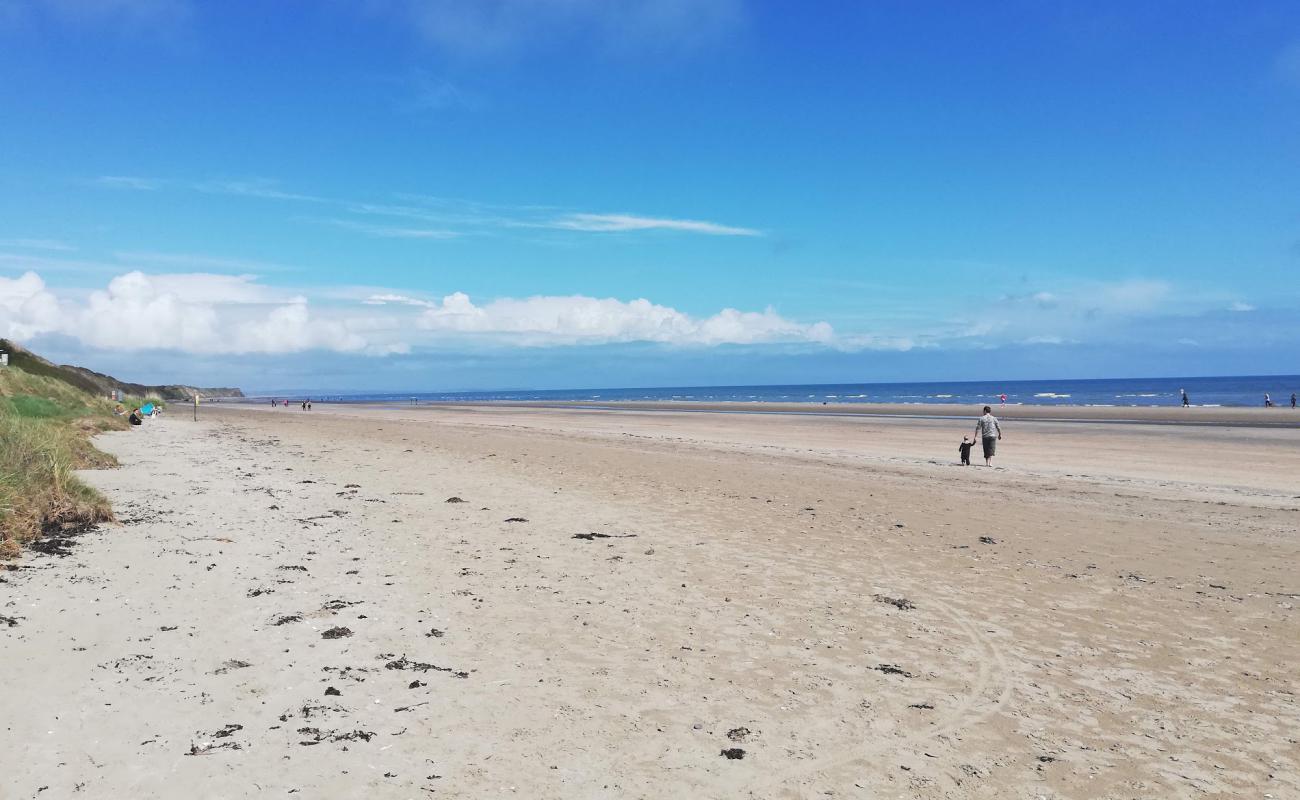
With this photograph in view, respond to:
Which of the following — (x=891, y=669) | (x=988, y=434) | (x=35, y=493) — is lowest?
(x=891, y=669)

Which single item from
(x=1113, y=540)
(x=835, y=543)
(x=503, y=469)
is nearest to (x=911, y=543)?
(x=835, y=543)

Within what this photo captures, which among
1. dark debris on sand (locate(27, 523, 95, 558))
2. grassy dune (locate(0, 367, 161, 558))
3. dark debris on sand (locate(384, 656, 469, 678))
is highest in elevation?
grassy dune (locate(0, 367, 161, 558))

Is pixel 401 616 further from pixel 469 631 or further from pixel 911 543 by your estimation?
pixel 911 543

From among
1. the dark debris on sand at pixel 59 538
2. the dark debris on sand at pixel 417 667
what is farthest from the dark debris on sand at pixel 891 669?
the dark debris on sand at pixel 59 538

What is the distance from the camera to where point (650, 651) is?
6465 mm

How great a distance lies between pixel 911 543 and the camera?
11.1 metres

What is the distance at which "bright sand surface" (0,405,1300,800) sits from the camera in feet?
14.7

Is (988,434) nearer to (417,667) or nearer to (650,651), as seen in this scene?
(650,651)

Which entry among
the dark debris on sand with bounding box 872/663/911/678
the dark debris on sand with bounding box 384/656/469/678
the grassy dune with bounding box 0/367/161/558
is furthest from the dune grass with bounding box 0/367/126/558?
the dark debris on sand with bounding box 872/663/911/678

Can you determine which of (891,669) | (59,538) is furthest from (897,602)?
(59,538)

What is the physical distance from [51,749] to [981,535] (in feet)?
36.8

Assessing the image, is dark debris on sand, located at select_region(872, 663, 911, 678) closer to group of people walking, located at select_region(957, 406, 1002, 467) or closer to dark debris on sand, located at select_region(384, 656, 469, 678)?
dark debris on sand, located at select_region(384, 656, 469, 678)

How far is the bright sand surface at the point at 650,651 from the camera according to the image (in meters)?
4.47

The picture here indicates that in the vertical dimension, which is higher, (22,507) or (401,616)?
(22,507)
